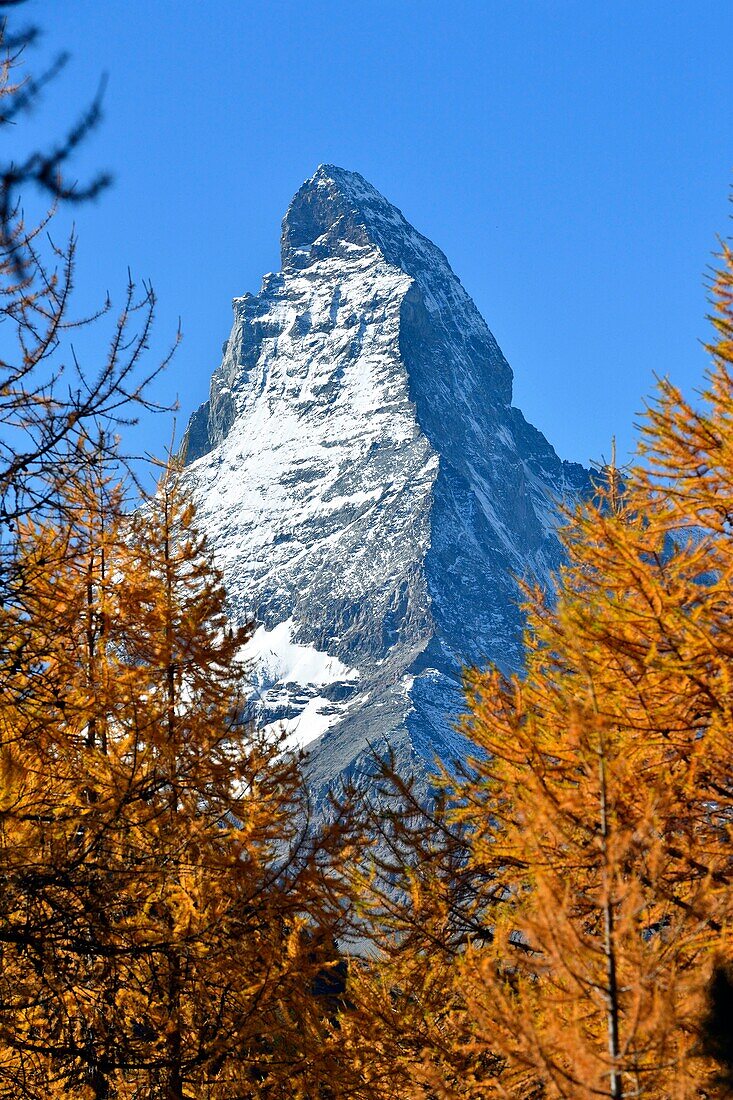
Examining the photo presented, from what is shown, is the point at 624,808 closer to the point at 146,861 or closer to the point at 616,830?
the point at 616,830

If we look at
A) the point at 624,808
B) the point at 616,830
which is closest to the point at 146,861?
the point at 616,830

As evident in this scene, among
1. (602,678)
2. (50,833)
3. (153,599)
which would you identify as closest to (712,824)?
(602,678)

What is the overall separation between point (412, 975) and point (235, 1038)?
1282 millimetres

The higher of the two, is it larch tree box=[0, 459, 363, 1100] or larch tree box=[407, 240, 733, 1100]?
larch tree box=[407, 240, 733, 1100]

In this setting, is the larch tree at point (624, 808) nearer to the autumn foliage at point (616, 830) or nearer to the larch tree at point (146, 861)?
the autumn foliage at point (616, 830)

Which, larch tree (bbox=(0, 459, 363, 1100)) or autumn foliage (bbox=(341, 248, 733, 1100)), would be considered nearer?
autumn foliage (bbox=(341, 248, 733, 1100))

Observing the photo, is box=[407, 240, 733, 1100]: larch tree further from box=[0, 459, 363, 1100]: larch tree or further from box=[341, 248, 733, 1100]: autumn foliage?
box=[0, 459, 363, 1100]: larch tree

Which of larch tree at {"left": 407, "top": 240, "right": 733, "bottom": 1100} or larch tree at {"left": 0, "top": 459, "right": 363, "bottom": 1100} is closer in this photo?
larch tree at {"left": 407, "top": 240, "right": 733, "bottom": 1100}

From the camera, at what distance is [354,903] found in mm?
6801

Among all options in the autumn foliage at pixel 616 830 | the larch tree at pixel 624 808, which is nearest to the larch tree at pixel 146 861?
the autumn foliage at pixel 616 830

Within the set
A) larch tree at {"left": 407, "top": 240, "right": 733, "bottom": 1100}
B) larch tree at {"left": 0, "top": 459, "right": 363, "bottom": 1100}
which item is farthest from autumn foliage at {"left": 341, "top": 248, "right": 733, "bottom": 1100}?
larch tree at {"left": 0, "top": 459, "right": 363, "bottom": 1100}

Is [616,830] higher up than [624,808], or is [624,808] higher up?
[624,808]

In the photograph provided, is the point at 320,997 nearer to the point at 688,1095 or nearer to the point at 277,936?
the point at 277,936

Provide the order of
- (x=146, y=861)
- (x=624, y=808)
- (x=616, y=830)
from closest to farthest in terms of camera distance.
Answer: (x=616, y=830) → (x=146, y=861) → (x=624, y=808)
